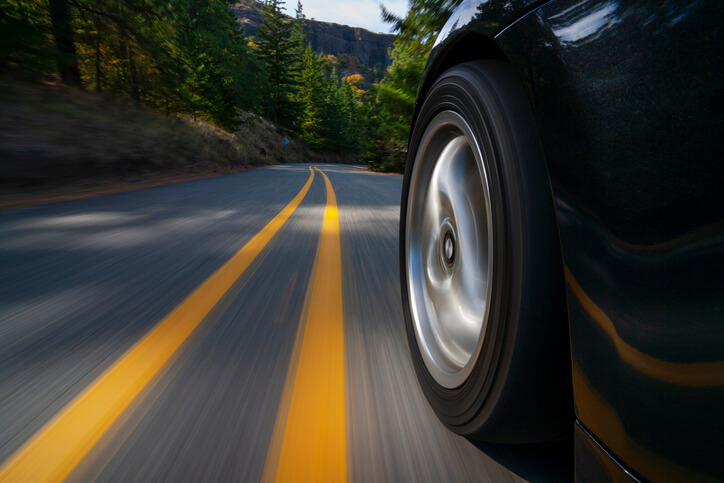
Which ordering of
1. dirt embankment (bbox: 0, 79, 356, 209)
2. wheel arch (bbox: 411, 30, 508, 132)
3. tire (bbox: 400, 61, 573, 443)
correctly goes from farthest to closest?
dirt embankment (bbox: 0, 79, 356, 209) → wheel arch (bbox: 411, 30, 508, 132) → tire (bbox: 400, 61, 573, 443)

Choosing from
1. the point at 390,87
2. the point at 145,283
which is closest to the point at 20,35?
the point at 145,283

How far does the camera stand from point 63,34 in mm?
9789

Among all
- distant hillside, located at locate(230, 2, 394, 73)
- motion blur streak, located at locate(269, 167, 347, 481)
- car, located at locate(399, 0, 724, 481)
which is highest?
distant hillside, located at locate(230, 2, 394, 73)

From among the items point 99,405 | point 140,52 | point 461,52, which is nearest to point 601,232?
point 461,52

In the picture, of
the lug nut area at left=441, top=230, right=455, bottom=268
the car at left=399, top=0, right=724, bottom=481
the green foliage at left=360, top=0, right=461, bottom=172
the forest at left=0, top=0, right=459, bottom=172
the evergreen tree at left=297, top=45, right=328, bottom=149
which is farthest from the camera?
the evergreen tree at left=297, top=45, right=328, bottom=149

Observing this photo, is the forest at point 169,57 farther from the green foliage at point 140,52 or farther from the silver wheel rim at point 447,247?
the silver wheel rim at point 447,247

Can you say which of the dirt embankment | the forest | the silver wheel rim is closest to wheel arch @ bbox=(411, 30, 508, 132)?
the silver wheel rim

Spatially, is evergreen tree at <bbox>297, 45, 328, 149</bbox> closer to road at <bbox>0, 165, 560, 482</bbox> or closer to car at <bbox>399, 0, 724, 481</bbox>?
road at <bbox>0, 165, 560, 482</bbox>

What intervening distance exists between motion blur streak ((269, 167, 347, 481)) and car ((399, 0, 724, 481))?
1.15 feet

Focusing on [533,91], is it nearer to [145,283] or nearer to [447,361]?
[447,361]

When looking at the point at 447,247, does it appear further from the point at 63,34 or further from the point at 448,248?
the point at 63,34

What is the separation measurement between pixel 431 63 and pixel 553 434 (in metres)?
1.23

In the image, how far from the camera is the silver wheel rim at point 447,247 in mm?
1322

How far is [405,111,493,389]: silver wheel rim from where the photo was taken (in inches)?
52.1
